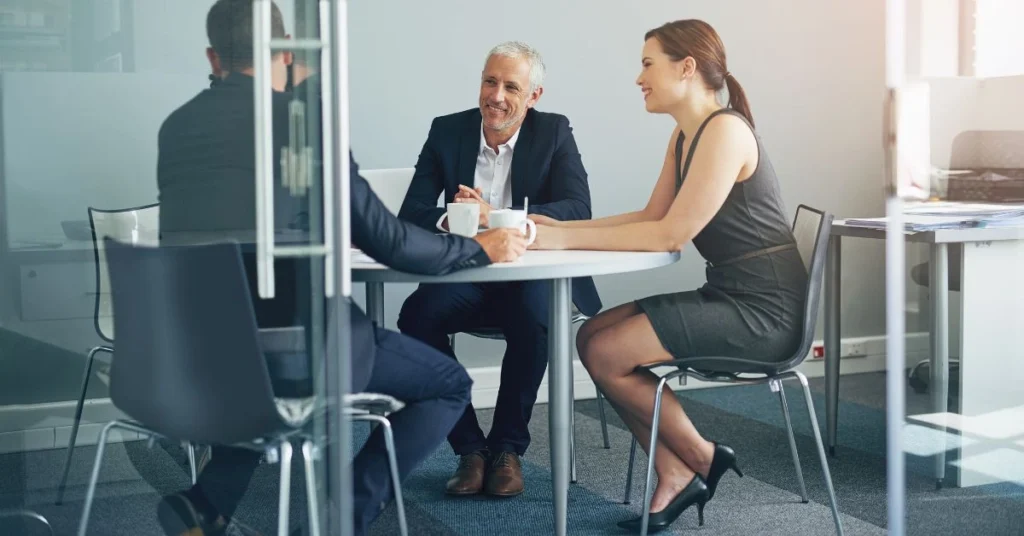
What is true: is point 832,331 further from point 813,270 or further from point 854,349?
point 854,349

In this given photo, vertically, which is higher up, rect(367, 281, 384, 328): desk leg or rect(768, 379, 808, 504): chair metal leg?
rect(367, 281, 384, 328): desk leg

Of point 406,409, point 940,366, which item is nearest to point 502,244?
point 406,409

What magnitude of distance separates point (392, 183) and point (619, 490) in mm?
1160

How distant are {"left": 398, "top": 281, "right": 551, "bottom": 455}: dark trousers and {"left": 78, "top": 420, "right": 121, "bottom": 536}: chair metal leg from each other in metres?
1.30

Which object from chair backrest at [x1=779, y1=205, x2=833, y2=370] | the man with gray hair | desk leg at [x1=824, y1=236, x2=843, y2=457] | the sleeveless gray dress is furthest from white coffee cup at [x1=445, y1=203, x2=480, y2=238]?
desk leg at [x1=824, y1=236, x2=843, y2=457]

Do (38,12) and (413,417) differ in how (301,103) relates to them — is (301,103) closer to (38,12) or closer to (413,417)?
(38,12)

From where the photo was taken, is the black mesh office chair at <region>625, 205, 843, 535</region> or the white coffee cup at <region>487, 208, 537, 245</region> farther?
the black mesh office chair at <region>625, 205, 843, 535</region>

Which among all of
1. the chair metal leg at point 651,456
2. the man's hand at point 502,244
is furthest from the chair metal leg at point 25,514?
the chair metal leg at point 651,456

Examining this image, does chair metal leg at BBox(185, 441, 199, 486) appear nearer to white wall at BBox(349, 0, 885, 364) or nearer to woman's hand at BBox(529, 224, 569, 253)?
woman's hand at BBox(529, 224, 569, 253)

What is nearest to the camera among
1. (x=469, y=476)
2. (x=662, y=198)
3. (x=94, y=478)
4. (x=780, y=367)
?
(x=94, y=478)

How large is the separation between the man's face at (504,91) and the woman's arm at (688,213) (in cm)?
69

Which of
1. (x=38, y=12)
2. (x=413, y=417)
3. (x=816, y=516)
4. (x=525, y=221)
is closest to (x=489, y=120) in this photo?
(x=525, y=221)

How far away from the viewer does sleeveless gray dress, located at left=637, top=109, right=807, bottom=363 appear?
261 centimetres

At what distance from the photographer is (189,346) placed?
1813mm
